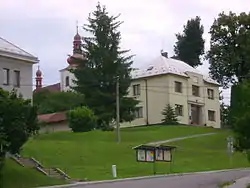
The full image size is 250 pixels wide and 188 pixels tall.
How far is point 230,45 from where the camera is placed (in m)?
72.7

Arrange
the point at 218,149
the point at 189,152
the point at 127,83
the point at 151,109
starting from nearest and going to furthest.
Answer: the point at 189,152 < the point at 218,149 < the point at 127,83 < the point at 151,109

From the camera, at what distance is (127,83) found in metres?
71.6

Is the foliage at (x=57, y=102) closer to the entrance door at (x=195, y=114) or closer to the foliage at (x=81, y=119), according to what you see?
the entrance door at (x=195, y=114)

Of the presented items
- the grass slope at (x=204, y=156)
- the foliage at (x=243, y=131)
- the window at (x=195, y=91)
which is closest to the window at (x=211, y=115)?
the window at (x=195, y=91)

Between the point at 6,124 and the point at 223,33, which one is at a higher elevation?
the point at 223,33

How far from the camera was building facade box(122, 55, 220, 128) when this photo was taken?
83.4 m

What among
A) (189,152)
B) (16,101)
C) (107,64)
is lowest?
(189,152)

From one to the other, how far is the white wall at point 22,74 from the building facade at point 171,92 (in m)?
29.9

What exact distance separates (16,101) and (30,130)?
2.05m

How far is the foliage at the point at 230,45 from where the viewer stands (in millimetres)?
70750

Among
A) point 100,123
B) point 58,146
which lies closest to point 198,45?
point 100,123

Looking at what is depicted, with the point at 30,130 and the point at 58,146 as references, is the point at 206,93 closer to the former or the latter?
the point at 58,146

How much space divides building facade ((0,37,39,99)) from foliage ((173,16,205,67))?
140ft

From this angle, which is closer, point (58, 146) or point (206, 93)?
point (58, 146)
